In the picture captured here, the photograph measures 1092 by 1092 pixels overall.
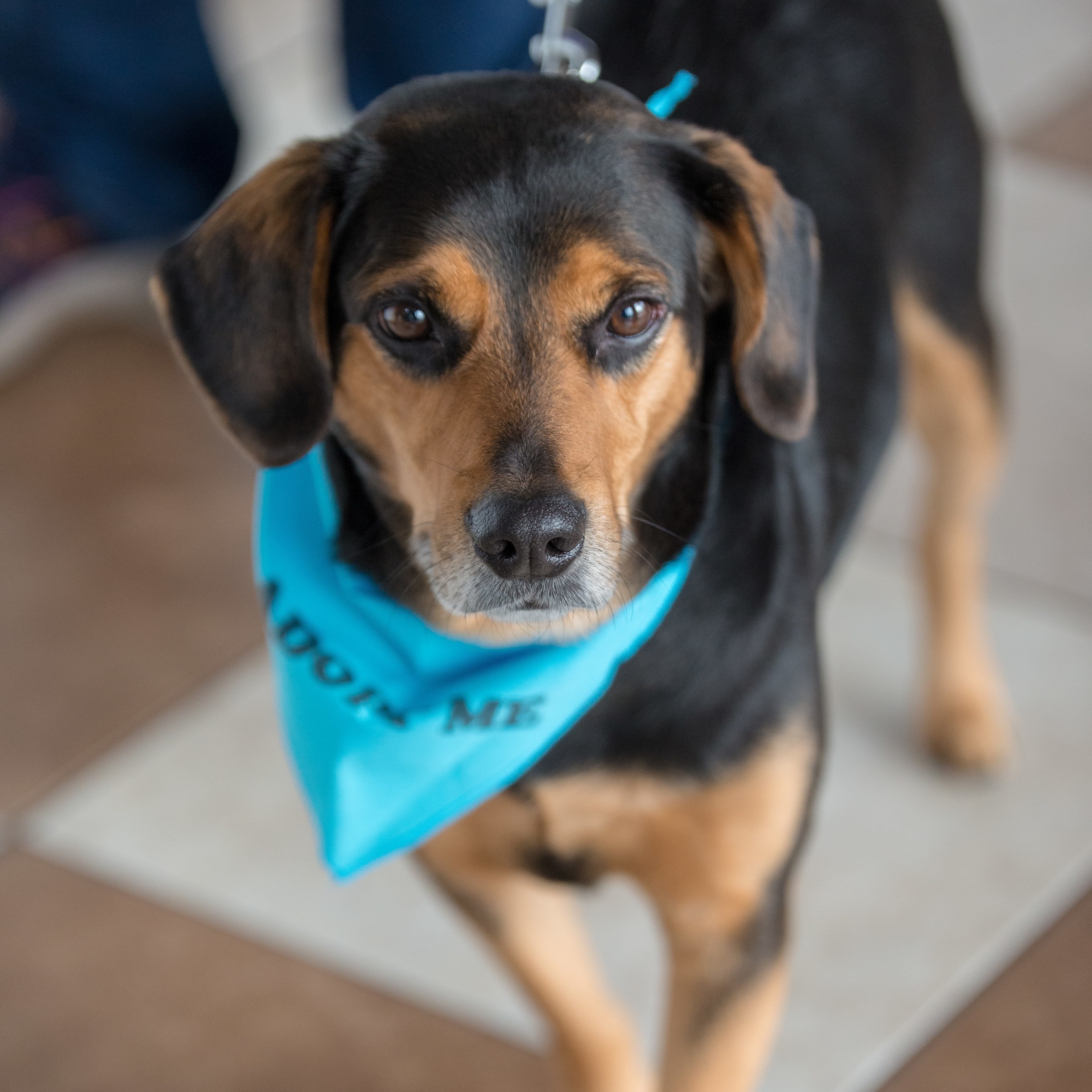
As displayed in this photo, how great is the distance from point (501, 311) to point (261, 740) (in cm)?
152

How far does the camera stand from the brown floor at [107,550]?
2.94 m

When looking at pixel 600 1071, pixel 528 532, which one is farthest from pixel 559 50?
pixel 600 1071

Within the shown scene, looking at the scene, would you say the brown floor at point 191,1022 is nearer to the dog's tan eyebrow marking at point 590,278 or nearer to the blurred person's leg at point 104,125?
the dog's tan eyebrow marking at point 590,278

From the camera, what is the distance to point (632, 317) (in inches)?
60.9

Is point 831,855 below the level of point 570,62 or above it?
below

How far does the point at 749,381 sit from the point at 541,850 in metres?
0.61

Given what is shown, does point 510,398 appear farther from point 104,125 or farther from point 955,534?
point 104,125

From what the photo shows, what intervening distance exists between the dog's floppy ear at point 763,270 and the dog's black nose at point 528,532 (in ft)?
1.00

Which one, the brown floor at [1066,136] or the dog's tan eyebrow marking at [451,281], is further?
the brown floor at [1066,136]

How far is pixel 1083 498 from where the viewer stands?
10.00 ft

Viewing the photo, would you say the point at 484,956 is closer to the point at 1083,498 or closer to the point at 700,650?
the point at 700,650

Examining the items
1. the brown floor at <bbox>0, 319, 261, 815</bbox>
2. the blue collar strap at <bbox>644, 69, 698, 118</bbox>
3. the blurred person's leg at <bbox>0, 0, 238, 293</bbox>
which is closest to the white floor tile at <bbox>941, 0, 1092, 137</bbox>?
the blurred person's leg at <bbox>0, 0, 238, 293</bbox>

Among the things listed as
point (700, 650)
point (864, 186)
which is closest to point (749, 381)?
point (700, 650)

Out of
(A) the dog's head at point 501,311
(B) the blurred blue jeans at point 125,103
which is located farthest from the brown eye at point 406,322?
(B) the blurred blue jeans at point 125,103
